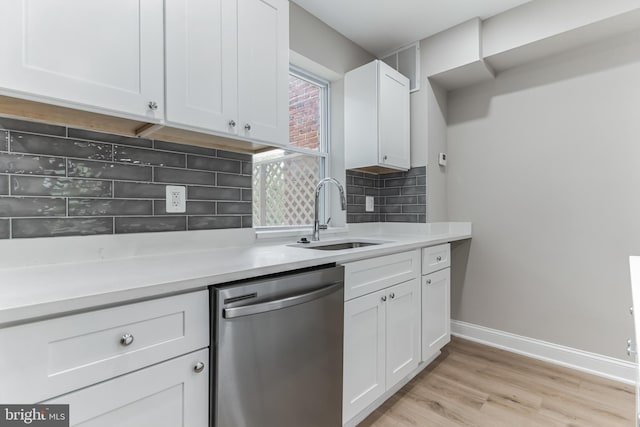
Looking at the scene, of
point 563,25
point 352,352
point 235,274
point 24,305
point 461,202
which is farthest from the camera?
point 461,202

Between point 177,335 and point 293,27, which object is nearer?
point 177,335

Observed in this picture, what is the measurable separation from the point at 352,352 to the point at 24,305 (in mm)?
1217

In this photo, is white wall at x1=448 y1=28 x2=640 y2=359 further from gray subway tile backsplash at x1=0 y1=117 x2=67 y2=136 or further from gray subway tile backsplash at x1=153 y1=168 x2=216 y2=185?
gray subway tile backsplash at x1=0 y1=117 x2=67 y2=136

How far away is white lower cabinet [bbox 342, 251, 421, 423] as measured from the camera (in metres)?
1.47

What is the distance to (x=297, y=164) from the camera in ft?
7.84

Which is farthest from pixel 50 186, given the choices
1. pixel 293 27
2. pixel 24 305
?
pixel 293 27

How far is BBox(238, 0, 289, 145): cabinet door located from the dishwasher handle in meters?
0.77

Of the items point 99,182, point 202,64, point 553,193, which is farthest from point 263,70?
point 553,193

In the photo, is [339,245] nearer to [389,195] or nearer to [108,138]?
[389,195]

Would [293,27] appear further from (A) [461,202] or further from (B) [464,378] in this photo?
(B) [464,378]

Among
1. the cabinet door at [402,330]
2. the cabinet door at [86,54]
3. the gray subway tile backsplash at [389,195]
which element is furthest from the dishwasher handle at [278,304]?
the gray subway tile backsplash at [389,195]

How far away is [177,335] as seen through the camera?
89 cm

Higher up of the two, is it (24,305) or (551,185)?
(551,185)

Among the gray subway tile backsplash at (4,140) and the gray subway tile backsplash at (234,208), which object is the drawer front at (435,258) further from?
the gray subway tile backsplash at (4,140)
